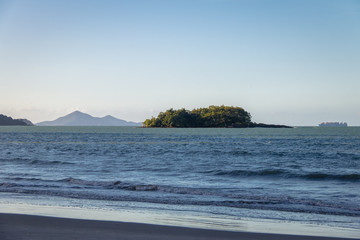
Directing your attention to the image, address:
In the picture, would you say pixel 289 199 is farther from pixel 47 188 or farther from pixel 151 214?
pixel 47 188

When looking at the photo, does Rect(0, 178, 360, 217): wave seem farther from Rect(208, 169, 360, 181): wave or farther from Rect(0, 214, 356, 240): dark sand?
Rect(208, 169, 360, 181): wave

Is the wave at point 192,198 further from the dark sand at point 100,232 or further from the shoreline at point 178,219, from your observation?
the dark sand at point 100,232

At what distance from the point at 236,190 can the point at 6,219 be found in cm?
1006

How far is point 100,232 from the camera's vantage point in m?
8.73

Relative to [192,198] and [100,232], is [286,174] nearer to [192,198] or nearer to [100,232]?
[192,198]

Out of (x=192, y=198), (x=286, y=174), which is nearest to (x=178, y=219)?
(x=192, y=198)

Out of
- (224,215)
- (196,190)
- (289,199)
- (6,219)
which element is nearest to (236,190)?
(196,190)

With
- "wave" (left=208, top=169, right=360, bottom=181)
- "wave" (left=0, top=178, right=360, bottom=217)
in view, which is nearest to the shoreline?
"wave" (left=0, top=178, right=360, bottom=217)

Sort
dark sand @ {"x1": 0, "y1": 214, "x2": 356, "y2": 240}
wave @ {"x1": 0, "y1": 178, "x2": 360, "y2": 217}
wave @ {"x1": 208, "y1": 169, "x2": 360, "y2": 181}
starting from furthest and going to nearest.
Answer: wave @ {"x1": 208, "y1": 169, "x2": 360, "y2": 181}, wave @ {"x1": 0, "y1": 178, "x2": 360, "y2": 217}, dark sand @ {"x1": 0, "y1": 214, "x2": 356, "y2": 240}

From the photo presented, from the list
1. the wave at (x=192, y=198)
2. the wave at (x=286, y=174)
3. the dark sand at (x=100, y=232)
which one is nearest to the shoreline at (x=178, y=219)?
the dark sand at (x=100, y=232)

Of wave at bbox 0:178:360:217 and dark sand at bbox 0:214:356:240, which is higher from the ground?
dark sand at bbox 0:214:356:240

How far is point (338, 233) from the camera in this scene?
9.36 m

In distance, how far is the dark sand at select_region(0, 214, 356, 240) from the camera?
8.34 m

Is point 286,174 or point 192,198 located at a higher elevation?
point 286,174
